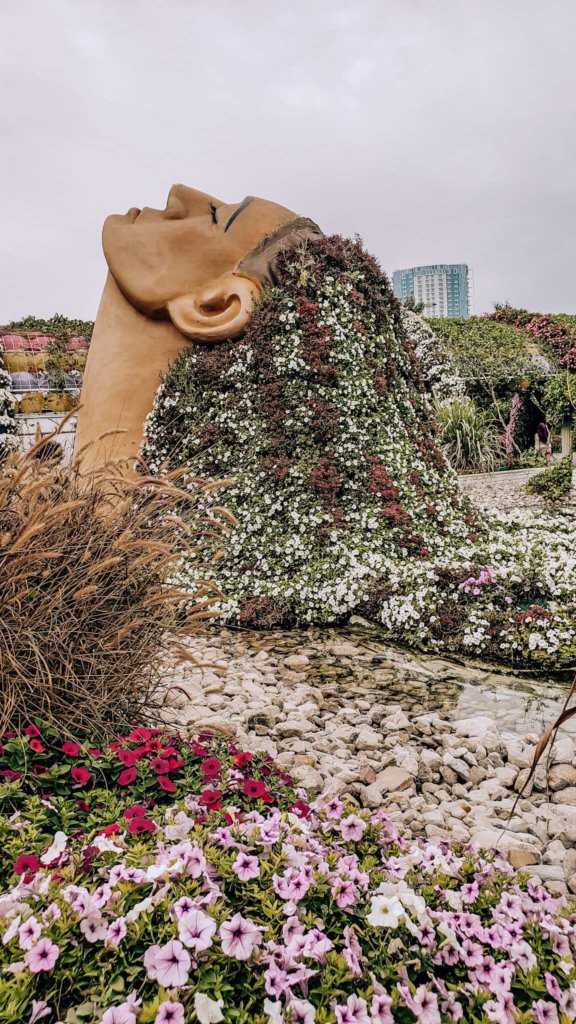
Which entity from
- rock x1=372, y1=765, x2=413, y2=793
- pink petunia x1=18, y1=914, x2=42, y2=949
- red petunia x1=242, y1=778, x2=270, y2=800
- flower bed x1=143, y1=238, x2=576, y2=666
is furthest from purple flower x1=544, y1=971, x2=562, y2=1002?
flower bed x1=143, y1=238, x2=576, y2=666

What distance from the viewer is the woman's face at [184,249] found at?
5.32 metres

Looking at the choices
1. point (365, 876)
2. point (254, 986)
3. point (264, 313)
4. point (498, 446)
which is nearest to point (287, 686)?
point (365, 876)

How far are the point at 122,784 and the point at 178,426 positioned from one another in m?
3.87

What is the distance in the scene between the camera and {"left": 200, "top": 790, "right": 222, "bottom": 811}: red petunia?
1672mm

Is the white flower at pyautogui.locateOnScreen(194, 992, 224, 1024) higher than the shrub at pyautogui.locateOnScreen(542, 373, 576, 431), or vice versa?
the shrub at pyautogui.locateOnScreen(542, 373, 576, 431)

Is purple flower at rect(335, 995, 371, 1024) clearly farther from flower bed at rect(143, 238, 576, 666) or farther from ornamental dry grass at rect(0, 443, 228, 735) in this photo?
flower bed at rect(143, 238, 576, 666)

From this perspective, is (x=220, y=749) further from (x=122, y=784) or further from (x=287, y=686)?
(x=287, y=686)

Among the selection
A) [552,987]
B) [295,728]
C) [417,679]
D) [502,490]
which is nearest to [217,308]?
[417,679]

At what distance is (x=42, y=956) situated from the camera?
1.09m

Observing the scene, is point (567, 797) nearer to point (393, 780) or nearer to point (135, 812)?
point (393, 780)

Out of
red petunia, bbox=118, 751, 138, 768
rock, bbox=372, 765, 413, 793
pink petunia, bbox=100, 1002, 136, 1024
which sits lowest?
rock, bbox=372, 765, 413, 793

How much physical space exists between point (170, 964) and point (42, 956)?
213mm

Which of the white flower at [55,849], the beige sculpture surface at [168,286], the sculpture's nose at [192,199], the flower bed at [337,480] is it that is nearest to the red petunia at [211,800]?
the white flower at [55,849]

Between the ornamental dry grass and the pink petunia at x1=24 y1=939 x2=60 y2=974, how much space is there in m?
0.97
